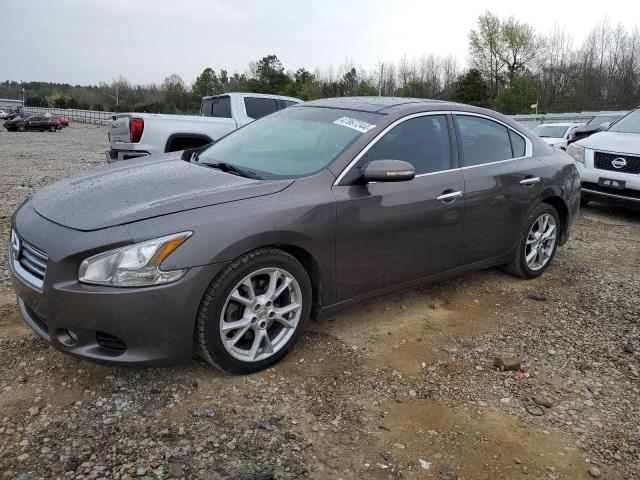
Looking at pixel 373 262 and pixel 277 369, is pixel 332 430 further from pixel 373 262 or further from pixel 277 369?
pixel 373 262

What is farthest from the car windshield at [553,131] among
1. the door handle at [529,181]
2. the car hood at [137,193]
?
the car hood at [137,193]

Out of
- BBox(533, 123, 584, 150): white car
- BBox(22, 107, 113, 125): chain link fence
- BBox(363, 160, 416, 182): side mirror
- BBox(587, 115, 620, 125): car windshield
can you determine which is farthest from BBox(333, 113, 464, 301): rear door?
BBox(22, 107, 113, 125): chain link fence

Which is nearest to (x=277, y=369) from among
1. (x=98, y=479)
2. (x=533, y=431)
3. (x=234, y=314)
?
(x=234, y=314)

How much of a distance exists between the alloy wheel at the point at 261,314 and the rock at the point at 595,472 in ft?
5.50

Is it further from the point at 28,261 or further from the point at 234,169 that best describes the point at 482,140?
the point at 28,261

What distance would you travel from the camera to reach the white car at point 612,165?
7.20m

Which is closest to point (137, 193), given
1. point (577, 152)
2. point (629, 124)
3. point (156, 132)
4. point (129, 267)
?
point (129, 267)

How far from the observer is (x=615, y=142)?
25.3 ft

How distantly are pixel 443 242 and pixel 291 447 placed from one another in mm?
1971

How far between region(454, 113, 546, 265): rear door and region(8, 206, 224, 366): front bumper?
7.19 ft

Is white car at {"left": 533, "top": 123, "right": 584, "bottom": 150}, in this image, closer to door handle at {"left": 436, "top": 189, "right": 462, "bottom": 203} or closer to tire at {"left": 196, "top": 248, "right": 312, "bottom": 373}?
door handle at {"left": 436, "top": 189, "right": 462, "bottom": 203}

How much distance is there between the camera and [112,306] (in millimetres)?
2445

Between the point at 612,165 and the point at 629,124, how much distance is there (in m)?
1.45

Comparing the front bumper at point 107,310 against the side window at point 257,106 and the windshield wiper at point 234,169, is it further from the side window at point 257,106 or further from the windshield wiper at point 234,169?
the side window at point 257,106
